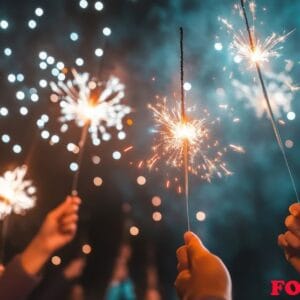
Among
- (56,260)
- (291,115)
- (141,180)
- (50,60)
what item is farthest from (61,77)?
(56,260)

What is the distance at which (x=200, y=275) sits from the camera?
6.98 feet

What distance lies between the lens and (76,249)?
12383mm

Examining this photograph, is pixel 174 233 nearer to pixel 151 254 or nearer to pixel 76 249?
pixel 151 254

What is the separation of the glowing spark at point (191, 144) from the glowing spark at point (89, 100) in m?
0.98

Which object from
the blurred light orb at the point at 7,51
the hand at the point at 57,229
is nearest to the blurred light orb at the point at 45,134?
the blurred light orb at the point at 7,51

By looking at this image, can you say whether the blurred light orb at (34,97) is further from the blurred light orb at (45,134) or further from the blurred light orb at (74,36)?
the blurred light orb at (74,36)

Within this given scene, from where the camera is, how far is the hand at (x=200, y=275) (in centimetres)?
200

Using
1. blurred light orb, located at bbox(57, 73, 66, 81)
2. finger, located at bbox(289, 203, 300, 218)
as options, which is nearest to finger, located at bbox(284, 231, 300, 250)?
finger, located at bbox(289, 203, 300, 218)

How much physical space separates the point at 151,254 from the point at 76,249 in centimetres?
219

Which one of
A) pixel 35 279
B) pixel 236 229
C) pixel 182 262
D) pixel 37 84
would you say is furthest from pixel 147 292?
pixel 182 262

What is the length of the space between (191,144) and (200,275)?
6285 mm

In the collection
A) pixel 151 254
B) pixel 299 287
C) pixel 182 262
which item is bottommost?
pixel 182 262

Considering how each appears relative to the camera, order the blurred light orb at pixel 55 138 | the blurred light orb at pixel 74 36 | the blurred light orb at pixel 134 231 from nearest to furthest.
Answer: the blurred light orb at pixel 74 36 < the blurred light orb at pixel 55 138 < the blurred light orb at pixel 134 231

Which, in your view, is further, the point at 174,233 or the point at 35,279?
the point at 174,233
